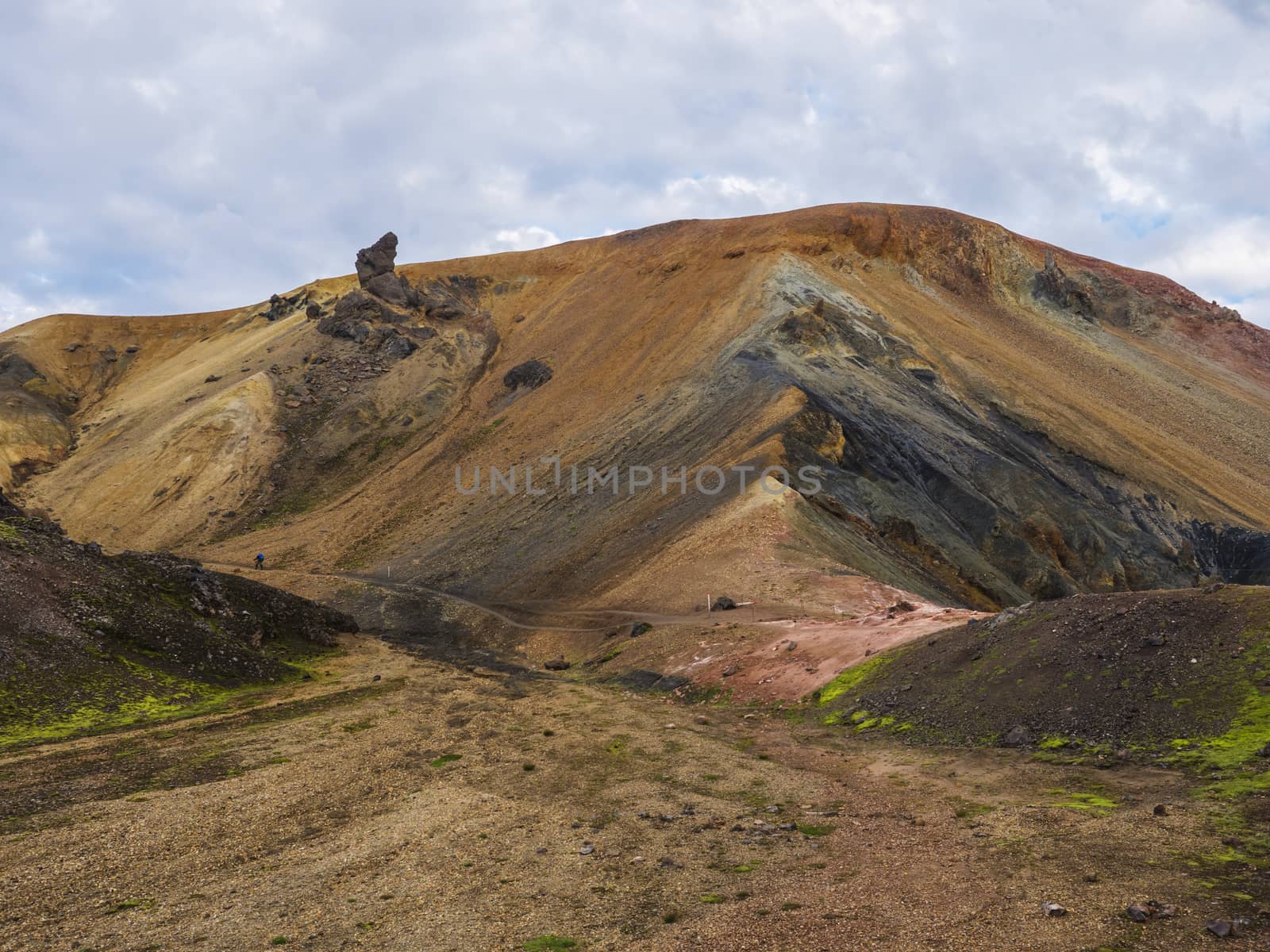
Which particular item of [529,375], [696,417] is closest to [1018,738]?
[696,417]

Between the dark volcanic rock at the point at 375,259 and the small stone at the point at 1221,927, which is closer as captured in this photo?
the small stone at the point at 1221,927

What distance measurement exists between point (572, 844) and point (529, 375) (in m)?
66.6

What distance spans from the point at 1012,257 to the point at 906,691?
8141 centimetres

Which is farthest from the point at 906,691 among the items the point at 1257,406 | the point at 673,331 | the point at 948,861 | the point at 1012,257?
the point at 1012,257

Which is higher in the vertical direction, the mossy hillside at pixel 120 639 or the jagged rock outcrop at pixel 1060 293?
the jagged rock outcrop at pixel 1060 293

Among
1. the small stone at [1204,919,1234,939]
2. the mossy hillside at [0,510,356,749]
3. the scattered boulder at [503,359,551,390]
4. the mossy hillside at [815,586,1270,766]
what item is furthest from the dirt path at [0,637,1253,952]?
the scattered boulder at [503,359,551,390]

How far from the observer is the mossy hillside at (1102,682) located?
16297 mm

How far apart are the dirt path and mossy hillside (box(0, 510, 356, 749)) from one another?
285 cm

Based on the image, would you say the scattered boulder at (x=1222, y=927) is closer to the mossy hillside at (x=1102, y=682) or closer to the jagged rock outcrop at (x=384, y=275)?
the mossy hillside at (x=1102, y=682)

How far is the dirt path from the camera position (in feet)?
34.8

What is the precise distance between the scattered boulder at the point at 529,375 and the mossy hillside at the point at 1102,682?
186ft

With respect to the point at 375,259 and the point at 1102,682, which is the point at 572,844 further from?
the point at 375,259

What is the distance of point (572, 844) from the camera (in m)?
14.2

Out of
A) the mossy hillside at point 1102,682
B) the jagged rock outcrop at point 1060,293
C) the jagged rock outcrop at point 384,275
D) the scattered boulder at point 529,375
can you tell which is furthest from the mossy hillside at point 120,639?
the jagged rock outcrop at point 1060,293
